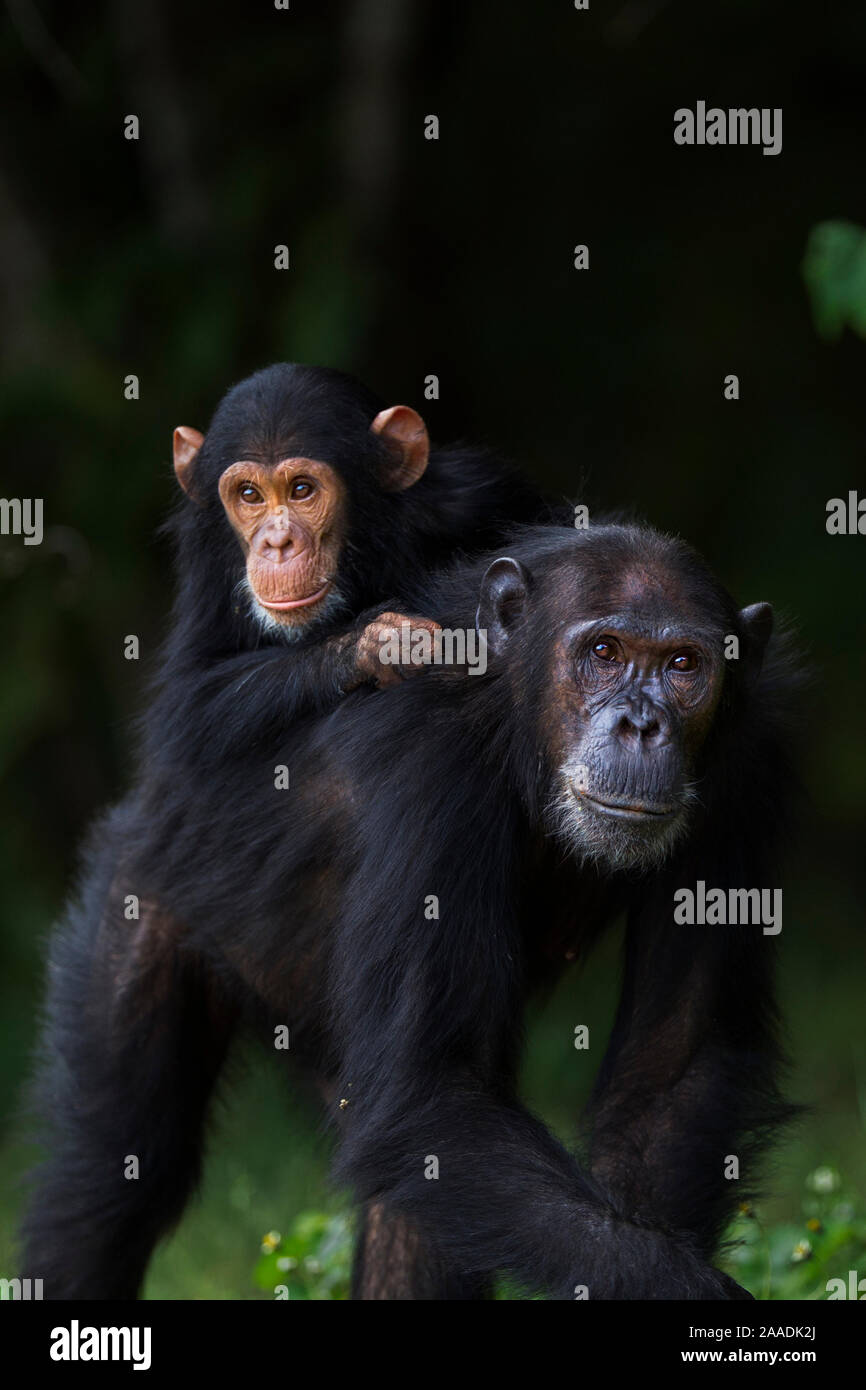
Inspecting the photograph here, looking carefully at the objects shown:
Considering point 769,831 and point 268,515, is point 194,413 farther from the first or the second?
point 769,831

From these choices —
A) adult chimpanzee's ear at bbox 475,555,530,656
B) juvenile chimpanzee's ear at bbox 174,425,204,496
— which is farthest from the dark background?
adult chimpanzee's ear at bbox 475,555,530,656

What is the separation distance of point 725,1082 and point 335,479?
104 inches

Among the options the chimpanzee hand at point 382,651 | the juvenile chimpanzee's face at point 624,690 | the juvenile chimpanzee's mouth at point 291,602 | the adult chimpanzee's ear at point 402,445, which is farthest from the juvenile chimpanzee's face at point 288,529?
the juvenile chimpanzee's face at point 624,690

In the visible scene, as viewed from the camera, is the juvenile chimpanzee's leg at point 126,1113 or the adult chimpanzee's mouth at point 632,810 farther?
the juvenile chimpanzee's leg at point 126,1113

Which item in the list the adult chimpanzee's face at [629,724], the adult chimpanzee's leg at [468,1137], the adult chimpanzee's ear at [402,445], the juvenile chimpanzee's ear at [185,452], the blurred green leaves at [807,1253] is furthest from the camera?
the juvenile chimpanzee's ear at [185,452]

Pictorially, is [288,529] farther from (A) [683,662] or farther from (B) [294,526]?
(A) [683,662]

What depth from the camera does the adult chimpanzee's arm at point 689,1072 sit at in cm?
656

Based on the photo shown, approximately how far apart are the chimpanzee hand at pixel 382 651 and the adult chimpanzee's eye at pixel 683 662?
85 centimetres

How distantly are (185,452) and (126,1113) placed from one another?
2.62 metres

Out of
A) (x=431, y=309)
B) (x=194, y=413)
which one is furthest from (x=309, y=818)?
(x=431, y=309)

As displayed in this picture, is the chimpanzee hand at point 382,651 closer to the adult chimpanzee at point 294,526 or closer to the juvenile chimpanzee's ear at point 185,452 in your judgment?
the adult chimpanzee at point 294,526

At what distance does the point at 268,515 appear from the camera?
711cm

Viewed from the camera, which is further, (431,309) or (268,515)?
(431,309)

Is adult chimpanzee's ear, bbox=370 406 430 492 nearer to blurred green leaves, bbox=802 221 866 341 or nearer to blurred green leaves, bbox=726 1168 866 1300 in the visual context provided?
blurred green leaves, bbox=802 221 866 341
